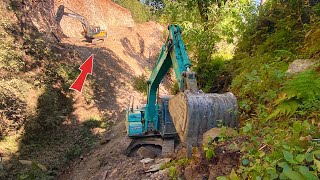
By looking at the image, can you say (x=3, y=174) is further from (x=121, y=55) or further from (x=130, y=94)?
(x=121, y=55)

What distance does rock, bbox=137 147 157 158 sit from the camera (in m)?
6.91

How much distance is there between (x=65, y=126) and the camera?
988 centimetres

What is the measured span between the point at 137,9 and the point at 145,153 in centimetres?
2578

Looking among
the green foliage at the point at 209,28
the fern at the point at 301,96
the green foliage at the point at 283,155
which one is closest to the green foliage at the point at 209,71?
the green foliage at the point at 209,28

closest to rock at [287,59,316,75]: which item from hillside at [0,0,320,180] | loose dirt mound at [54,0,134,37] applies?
hillside at [0,0,320,180]

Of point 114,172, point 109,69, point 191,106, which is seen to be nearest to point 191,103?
point 191,106

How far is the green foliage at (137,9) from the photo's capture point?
29.9 metres

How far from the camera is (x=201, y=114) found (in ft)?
10.7

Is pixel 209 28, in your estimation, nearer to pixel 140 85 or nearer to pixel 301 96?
pixel 301 96

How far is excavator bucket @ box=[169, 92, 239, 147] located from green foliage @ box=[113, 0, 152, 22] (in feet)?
90.8

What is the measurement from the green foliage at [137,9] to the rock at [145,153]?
2456 cm

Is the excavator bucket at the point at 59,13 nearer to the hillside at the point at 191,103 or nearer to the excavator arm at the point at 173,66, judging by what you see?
the hillside at the point at 191,103

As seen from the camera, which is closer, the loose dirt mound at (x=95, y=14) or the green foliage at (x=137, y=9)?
the loose dirt mound at (x=95, y=14)
